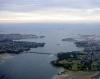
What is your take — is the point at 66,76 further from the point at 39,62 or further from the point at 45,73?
the point at 39,62

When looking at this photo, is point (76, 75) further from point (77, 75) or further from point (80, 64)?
point (80, 64)

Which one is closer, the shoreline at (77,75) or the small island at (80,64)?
the shoreline at (77,75)

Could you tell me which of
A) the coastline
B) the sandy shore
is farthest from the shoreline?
the coastline

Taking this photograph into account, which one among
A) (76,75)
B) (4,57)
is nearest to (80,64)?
(76,75)

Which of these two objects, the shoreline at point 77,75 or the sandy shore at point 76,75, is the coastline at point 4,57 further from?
the sandy shore at point 76,75

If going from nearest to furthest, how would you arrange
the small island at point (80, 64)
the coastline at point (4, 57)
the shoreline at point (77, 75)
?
the shoreline at point (77, 75), the small island at point (80, 64), the coastline at point (4, 57)

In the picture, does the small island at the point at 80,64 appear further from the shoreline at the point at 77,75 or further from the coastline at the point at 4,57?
the coastline at the point at 4,57

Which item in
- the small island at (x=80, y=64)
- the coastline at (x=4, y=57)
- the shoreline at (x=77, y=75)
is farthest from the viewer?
the coastline at (x=4, y=57)

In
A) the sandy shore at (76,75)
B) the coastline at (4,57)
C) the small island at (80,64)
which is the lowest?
the sandy shore at (76,75)

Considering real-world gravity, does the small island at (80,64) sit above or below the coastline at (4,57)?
below

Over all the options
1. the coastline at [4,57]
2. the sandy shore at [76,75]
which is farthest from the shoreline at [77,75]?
the coastline at [4,57]

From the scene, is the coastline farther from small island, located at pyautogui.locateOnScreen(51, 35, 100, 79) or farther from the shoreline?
the shoreline
